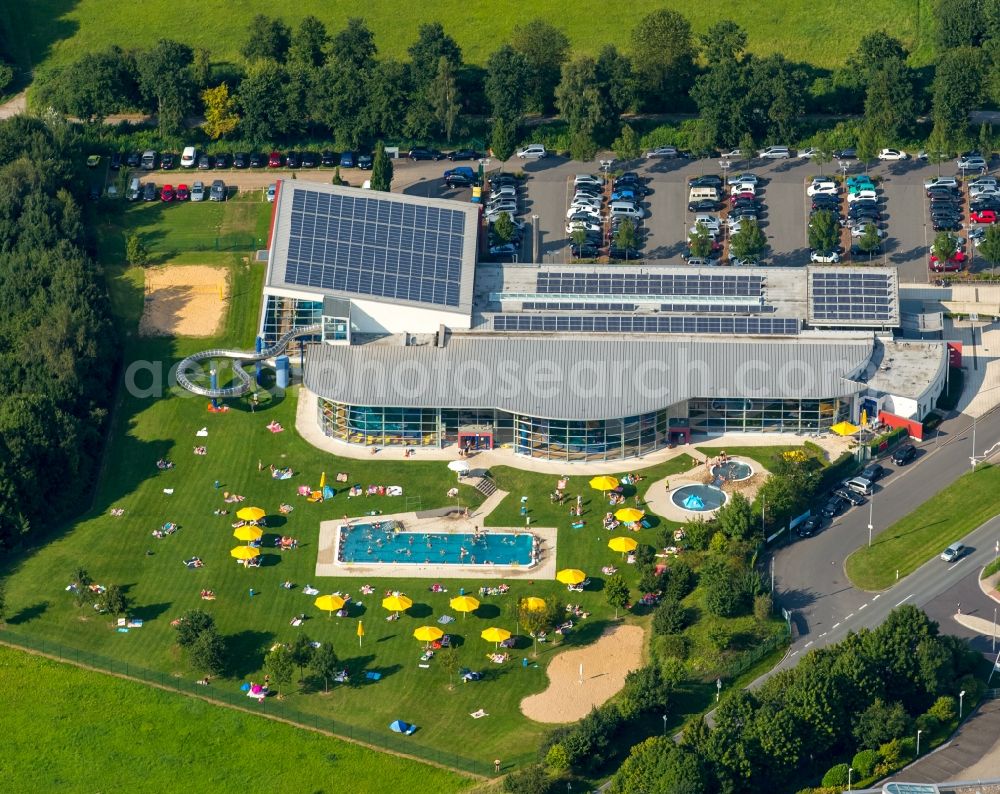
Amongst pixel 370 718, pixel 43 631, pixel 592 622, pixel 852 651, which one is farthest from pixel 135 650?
pixel 852 651

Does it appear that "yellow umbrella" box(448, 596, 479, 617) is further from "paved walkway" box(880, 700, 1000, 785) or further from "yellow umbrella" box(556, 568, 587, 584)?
"paved walkway" box(880, 700, 1000, 785)

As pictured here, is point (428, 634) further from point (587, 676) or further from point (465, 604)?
point (587, 676)

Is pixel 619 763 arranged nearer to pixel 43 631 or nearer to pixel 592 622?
pixel 592 622

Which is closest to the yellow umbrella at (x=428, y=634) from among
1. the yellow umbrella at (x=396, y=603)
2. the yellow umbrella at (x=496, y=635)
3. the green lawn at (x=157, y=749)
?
the yellow umbrella at (x=396, y=603)

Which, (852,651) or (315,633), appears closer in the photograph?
(852,651)

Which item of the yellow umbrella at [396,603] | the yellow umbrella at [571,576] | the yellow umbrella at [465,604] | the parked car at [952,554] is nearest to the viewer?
the yellow umbrella at [465,604]

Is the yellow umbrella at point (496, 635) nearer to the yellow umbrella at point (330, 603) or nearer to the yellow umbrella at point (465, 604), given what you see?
the yellow umbrella at point (465, 604)
